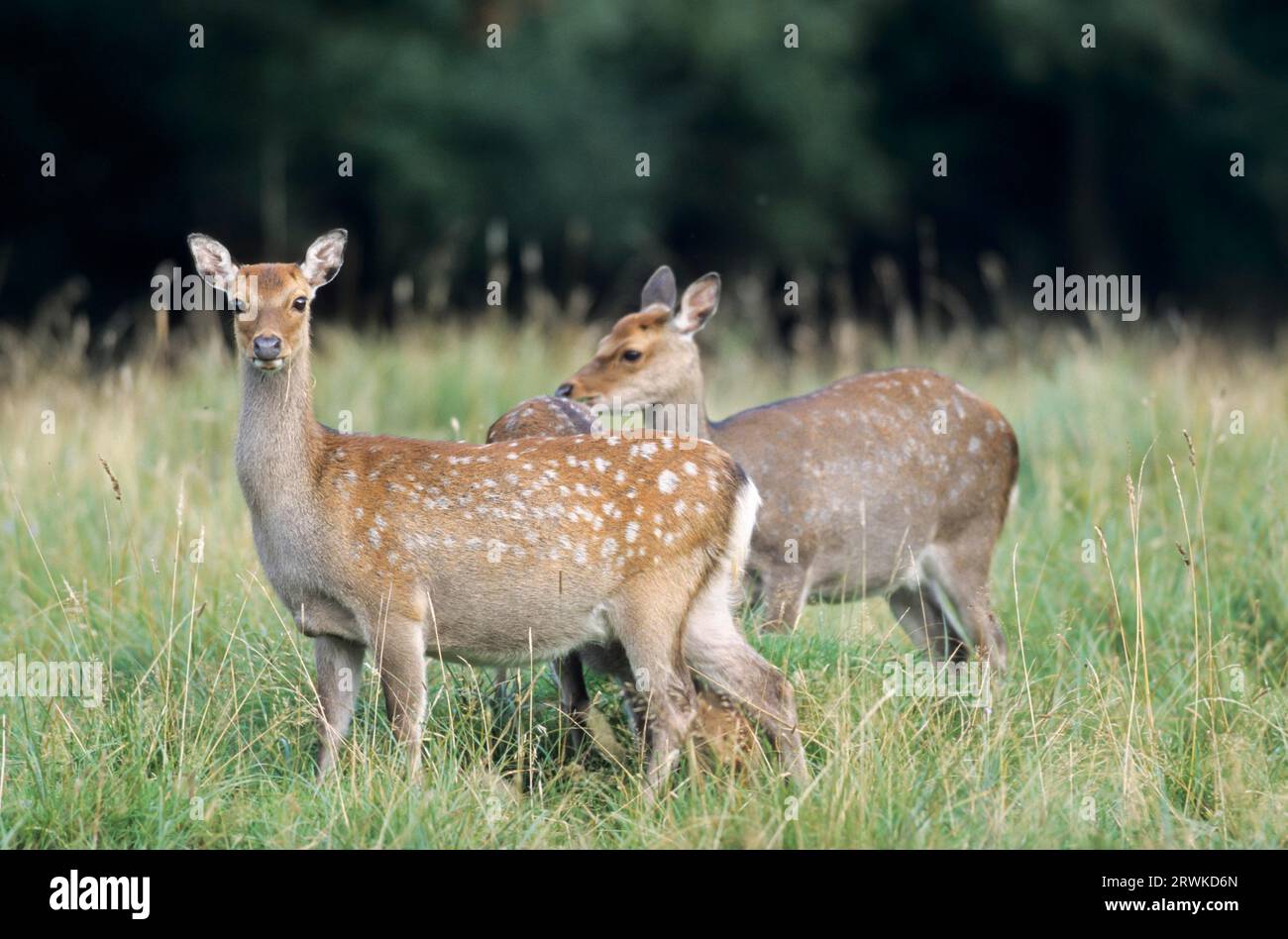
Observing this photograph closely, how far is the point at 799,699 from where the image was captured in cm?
521

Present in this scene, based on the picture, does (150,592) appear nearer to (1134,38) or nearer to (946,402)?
(946,402)

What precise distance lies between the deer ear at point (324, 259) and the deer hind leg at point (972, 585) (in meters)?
2.61

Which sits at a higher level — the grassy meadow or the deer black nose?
the deer black nose

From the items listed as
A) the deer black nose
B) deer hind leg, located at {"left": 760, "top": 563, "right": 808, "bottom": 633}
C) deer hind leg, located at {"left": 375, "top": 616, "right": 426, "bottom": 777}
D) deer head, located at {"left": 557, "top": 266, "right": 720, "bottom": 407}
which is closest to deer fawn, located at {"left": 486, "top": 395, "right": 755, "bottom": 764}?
deer hind leg, located at {"left": 375, "top": 616, "right": 426, "bottom": 777}

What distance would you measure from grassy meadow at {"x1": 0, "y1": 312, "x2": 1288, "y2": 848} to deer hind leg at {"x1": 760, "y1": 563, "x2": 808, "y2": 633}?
11 cm

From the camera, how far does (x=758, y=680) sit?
5.05 m

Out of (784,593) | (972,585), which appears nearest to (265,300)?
(784,593)

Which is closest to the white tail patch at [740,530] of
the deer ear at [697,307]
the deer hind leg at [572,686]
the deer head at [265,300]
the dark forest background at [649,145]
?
the deer hind leg at [572,686]

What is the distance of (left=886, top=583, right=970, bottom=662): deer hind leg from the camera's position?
22.3 feet

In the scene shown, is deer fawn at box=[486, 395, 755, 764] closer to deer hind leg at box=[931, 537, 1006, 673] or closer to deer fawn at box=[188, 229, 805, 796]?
deer fawn at box=[188, 229, 805, 796]

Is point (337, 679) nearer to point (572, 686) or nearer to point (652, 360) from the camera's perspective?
point (572, 686)

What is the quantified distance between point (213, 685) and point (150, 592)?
45.8 inches

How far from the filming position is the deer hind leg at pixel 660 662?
495 centimetres

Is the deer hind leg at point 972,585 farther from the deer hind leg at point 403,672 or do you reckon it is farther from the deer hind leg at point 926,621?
the deer hind leg at point 403,672
